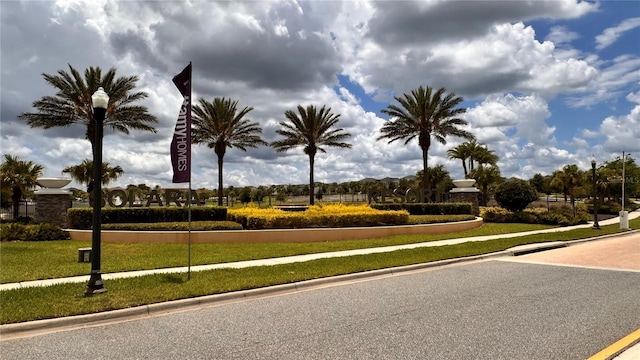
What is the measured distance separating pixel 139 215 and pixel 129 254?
5.34 m

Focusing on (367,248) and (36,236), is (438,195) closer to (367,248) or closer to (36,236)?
(367,248)

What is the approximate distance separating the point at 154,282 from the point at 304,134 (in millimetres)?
26854

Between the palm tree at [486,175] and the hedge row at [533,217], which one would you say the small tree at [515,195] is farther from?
the palm tree at [486,175]

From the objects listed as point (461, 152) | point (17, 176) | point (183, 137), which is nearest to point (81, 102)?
point (17, 176)

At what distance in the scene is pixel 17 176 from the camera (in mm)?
27250

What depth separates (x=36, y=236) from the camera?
1741 cm

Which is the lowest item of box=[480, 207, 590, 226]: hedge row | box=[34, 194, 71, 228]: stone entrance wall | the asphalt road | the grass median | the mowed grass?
the asphalt road

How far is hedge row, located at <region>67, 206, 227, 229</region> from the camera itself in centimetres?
1861

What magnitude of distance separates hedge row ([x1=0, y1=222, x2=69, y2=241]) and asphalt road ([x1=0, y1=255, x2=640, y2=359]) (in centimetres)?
1283

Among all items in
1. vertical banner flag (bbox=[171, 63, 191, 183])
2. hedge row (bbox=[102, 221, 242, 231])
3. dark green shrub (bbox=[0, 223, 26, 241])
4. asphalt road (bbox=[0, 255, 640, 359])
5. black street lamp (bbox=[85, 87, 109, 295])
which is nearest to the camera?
asphalt road (bbox=[0, 255, 640, 359])

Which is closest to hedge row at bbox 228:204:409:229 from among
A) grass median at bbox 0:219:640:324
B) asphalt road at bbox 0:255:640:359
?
grass median at bbox 0:219:640:324

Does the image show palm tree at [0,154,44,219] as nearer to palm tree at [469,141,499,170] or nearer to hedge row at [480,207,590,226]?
hedge row at [480,207,590,226]

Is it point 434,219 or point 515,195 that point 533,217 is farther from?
point 434,219

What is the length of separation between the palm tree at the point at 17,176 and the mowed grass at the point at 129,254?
12313mm
